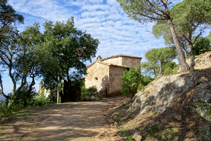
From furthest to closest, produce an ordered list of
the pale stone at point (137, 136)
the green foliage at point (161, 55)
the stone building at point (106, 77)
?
the green foliage at point (161, 55)
the stone building at point (106, 77)
the pale stone at point (137, 136)

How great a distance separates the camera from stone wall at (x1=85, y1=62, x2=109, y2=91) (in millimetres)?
24092

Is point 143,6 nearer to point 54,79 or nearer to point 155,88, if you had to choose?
point 155,88

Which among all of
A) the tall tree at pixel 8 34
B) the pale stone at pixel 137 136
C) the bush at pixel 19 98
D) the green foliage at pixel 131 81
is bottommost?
the pale stone at pixel 137 136

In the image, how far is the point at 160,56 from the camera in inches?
1229

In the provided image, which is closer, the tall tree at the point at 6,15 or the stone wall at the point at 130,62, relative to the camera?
the tall tree at the point at 6,15

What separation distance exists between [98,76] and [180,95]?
18.9 m

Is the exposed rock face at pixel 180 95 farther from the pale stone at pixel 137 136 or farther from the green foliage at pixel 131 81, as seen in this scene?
the green foliage at pixel 131 81

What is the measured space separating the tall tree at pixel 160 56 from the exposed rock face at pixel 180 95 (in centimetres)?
1976

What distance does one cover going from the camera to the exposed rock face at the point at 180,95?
5.67 m

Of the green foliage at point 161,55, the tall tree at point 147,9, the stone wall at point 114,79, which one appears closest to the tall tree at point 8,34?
the tall tree at point 147,9

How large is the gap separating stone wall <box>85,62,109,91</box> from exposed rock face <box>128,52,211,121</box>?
14.9m

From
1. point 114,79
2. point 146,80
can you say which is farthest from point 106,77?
point 146,80

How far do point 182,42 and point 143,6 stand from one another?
13.4 metres

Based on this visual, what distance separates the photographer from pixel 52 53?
58.6 ft
